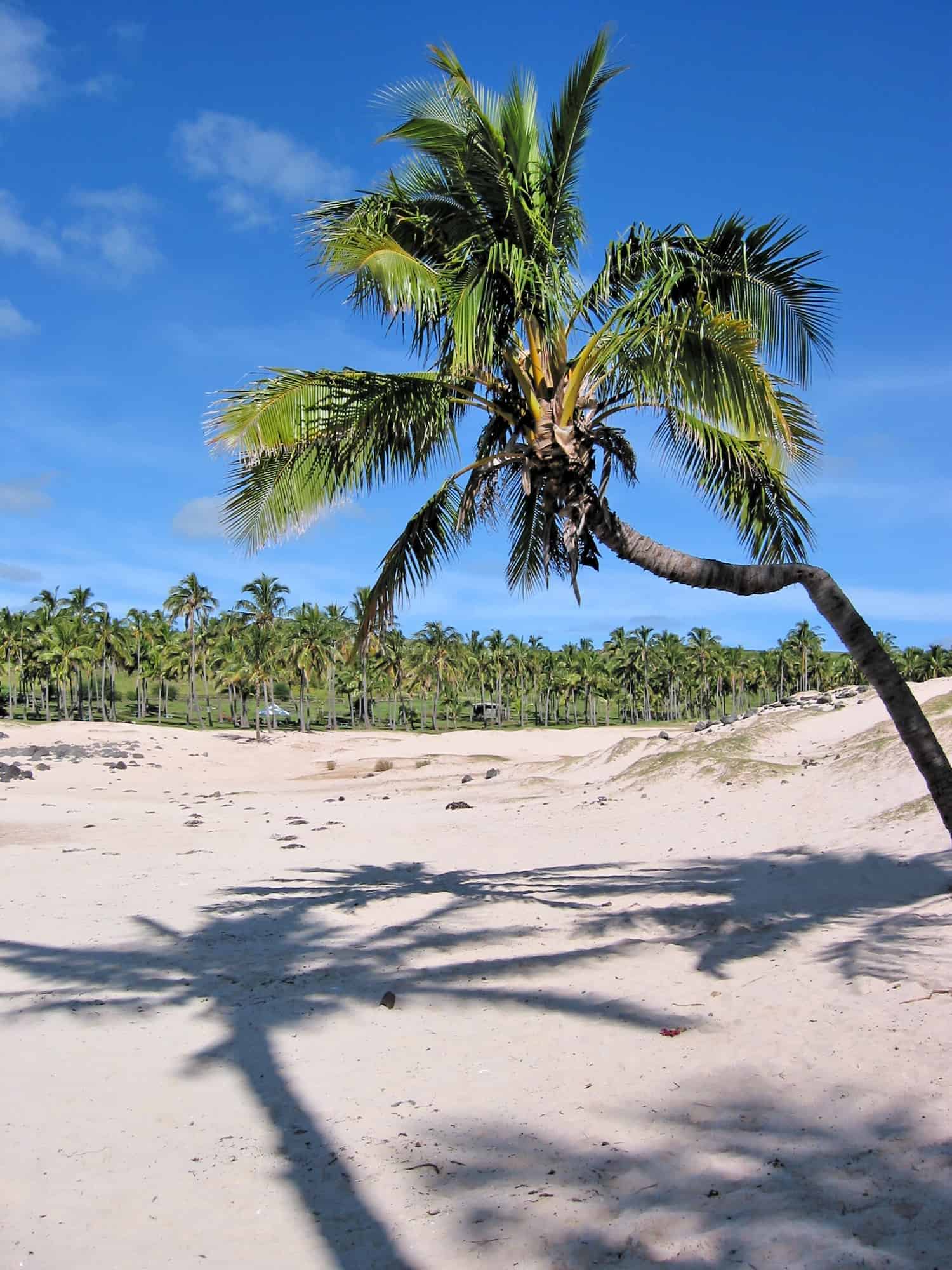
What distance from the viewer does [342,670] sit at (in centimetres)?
9281

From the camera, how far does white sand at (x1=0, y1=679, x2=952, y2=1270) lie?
11.9 ft

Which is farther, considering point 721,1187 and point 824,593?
point 824,593

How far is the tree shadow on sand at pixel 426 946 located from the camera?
5867 mm

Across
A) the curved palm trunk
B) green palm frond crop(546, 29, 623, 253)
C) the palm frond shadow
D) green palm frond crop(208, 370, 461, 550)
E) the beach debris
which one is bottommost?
the palm frond shadow

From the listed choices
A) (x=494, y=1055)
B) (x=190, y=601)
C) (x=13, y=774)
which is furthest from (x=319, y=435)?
(x=190, y=601)

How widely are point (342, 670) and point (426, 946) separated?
85.9 m

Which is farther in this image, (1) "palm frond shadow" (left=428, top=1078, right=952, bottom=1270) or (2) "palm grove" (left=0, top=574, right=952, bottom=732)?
(2) "palm grove" (left=0, top=574, right=952, bottom=732)

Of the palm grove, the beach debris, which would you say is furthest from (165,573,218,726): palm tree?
the beach debris

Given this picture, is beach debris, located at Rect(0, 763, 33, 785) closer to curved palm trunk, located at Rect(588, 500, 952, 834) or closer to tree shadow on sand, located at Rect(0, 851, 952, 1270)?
tree shadow on sand, located at Rect(0, 851, 952, 1270)

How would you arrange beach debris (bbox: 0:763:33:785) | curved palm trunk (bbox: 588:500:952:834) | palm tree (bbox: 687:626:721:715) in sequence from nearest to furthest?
curved palm trunk (bbox: 588:500:952:834) → beach debris (bbox: 0:763:33:785) → palm tree (bbox: 687:626:721:715)

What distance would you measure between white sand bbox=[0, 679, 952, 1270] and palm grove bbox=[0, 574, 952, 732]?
5130cm

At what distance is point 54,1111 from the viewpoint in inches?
195

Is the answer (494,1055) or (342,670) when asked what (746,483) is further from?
(342,670)

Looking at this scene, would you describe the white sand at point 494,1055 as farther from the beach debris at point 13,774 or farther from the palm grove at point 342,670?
the palm grove at point 342,670
